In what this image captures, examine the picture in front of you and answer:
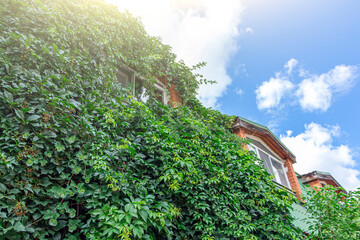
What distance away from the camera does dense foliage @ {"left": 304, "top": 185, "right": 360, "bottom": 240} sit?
476 cm

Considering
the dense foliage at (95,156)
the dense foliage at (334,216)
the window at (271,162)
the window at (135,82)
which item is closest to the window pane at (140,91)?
the window at (135,82)

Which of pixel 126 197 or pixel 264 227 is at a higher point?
pixel 264 227

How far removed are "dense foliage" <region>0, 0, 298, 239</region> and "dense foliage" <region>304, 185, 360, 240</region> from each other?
91 cm

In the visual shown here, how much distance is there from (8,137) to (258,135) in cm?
841

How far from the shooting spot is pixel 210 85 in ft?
25.3

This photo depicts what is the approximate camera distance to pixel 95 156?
312 cm

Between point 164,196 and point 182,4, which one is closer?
point 164,196

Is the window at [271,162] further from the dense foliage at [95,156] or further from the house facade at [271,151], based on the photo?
the dense foliage at [95,156]

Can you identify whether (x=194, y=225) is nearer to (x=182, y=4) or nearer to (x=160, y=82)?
(x=160, y=82)

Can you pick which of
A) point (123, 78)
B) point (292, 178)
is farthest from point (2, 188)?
point (292, 178)

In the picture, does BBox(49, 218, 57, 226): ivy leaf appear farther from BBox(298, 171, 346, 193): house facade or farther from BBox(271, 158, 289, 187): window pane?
BBox(298, 171, 346, 193): house facade

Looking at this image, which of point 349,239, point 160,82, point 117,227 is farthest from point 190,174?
point 160,82

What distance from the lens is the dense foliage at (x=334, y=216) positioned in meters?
4.76

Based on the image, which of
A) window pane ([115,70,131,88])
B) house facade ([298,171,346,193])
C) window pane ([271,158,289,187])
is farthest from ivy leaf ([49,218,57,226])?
house facade ([298,171,346,193])
